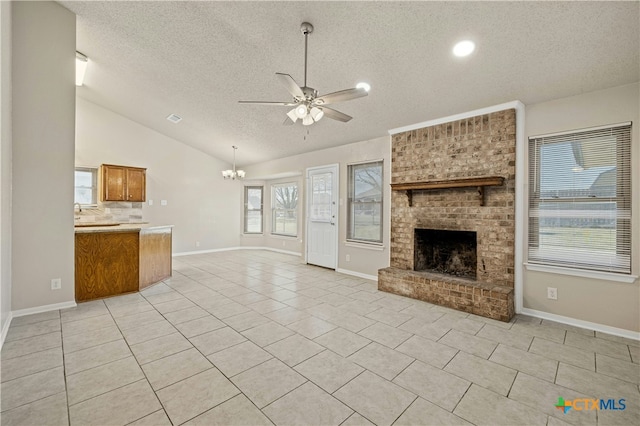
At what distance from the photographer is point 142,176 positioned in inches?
250

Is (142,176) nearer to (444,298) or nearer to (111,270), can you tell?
(111,270)

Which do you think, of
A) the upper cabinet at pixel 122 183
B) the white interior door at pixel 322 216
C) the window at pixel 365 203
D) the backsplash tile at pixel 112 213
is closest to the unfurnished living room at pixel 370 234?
the window at pixel 365 203

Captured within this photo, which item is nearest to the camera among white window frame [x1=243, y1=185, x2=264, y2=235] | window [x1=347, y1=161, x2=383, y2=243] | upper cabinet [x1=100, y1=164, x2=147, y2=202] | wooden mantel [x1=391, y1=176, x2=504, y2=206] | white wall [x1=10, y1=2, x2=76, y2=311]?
white wall [x1=10, y1=2, x2=76, y2=311]

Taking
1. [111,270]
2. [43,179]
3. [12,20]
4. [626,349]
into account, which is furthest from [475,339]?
[12,20]

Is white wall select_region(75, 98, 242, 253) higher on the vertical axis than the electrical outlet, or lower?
higher

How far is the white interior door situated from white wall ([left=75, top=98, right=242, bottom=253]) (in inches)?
128

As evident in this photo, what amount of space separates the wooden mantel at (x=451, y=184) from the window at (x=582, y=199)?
1.64ft

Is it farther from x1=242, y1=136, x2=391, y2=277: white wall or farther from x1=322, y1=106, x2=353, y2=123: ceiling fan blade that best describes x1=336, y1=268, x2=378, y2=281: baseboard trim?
x1=322, y1=106, x2=353, y2=123: ceiling fan blade

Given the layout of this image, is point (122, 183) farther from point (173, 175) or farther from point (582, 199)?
point (582, 199)

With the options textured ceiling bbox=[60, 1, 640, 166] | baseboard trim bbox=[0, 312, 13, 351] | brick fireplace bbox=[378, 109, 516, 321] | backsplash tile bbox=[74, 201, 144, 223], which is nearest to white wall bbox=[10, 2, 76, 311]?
baseboard trim bbox=[0, 312, 13, 351]

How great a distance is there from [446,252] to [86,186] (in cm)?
718

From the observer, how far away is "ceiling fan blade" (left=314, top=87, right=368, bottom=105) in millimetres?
2418

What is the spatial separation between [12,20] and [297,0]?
315cm

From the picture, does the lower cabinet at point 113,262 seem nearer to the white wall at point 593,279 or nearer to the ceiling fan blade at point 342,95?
the ceiling fan blade at point 342,95
